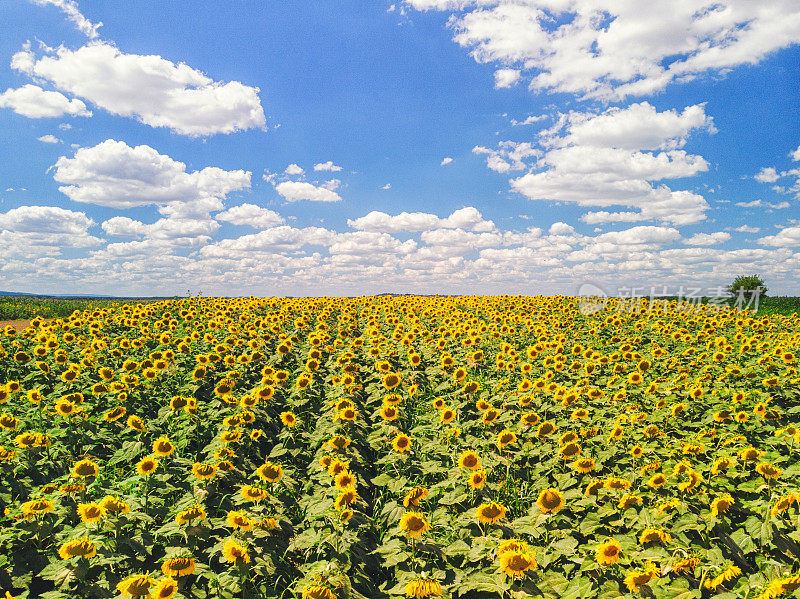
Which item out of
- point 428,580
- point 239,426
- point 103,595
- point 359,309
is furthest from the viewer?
point 359,309

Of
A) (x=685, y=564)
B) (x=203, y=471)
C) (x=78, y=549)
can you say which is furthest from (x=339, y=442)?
(x=685, y=564)

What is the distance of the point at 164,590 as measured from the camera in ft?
10.6

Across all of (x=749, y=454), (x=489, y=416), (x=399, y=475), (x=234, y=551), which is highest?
(x=489, y=416)

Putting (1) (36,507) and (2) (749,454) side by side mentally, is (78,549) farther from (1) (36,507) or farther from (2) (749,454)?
(2) (749,454)

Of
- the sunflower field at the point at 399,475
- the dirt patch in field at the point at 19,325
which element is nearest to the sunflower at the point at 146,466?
the sunflower field at the point at 399,475

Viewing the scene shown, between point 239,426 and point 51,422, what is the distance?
10.3 ft

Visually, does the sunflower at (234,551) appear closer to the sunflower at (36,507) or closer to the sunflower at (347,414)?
the sunflower at (36,507)

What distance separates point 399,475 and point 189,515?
236 centimetres

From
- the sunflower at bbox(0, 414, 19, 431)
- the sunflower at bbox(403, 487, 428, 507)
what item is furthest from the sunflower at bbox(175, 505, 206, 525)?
the sunflower at bbox(0, 414, 19, 431)

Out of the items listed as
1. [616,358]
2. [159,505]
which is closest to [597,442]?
[616,358]

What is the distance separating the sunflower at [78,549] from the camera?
3566 millimetres

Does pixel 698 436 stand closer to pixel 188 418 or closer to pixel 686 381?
pixel 686 381

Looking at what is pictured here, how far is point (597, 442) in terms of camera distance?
20.5 feet

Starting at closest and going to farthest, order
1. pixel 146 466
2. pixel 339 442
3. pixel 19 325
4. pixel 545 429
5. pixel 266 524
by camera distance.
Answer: pixel 266 524, pixel 146 466, pixel 339 442, pixel 545 429, pixel 19 325
